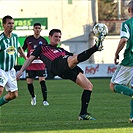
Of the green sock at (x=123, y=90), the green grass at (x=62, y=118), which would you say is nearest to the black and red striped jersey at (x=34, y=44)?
the green grass at (x=62, y=118)

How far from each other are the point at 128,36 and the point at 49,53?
1804mm

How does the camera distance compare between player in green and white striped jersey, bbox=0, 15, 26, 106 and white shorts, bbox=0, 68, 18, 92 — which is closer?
white shorts, bbox=0, 68, 18, 92


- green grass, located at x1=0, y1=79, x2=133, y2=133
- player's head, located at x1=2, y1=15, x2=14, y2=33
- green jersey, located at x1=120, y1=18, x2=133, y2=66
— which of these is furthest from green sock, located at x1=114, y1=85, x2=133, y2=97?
player's head, located at x1=2, y1=15, x2=14, y2=33

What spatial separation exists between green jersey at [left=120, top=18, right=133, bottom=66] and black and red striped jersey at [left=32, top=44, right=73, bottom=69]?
1.17 metres

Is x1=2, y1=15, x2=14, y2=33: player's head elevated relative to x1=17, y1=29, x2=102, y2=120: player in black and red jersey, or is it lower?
elevated

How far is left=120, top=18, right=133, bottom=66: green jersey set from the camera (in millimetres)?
10250

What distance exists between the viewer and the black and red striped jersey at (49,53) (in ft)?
36.8

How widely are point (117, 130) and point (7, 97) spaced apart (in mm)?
2914

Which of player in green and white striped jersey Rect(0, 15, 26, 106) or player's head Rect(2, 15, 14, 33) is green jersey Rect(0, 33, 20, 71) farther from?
player's head Rect(2, 15, 14, 33)

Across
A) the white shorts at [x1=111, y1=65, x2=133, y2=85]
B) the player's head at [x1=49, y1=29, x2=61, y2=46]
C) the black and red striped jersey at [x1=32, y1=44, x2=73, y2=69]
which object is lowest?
the white shorts at [x1=111, y1=65, x2=133, y2=85]

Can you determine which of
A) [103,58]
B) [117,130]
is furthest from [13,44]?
[103,58]

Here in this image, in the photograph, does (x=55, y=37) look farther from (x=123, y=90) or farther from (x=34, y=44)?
(x=34, y=44)

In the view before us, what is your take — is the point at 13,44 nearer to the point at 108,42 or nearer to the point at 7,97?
the point at 7,97

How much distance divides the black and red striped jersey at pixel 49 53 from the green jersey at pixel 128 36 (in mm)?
1169
